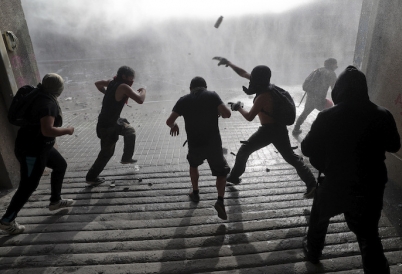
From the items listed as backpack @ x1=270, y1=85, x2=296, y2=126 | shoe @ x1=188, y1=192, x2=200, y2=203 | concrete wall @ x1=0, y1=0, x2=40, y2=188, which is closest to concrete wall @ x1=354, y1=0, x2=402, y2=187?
backpack @ x1=270, y1=85, x2=296, y2=126

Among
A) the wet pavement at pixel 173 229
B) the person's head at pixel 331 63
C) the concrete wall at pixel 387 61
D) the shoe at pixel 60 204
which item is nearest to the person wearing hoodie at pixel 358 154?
the wet pavement at pixel 173 229

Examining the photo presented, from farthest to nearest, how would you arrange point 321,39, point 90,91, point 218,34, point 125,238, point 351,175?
point 218,34 < point 321,39 < point 90,91 < point 125,238 < point 351,175

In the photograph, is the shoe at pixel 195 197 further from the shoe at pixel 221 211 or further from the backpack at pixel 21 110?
the backpack at pixel 21 110

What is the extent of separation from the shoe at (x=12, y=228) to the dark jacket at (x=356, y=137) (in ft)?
11.3

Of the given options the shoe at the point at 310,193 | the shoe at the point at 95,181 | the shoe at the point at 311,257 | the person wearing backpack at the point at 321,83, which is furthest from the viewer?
the person wearing backpack at the point at 321,83

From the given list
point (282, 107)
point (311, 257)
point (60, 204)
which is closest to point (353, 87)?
point (282, 107)

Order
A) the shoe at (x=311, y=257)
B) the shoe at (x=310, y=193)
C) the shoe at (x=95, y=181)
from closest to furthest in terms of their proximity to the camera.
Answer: the shoe at (x=311, y=257)
the shoe at (x=310, y=193)
the shoe at (x=95, y=181)

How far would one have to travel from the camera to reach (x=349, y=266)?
2.58 m

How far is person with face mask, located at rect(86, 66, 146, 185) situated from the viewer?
13.0 ft

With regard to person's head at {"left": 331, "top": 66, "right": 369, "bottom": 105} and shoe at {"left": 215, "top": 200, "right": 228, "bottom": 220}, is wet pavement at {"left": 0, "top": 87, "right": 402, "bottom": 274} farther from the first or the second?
person's head at {"left": 331, "top": 66, "right": 369, "bottom": 105}

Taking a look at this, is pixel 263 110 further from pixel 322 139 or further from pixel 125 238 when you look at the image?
pixel 125 238

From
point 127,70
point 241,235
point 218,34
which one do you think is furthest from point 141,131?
point 218,34

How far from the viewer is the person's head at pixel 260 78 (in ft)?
11.4

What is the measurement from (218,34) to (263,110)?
64.0ft
